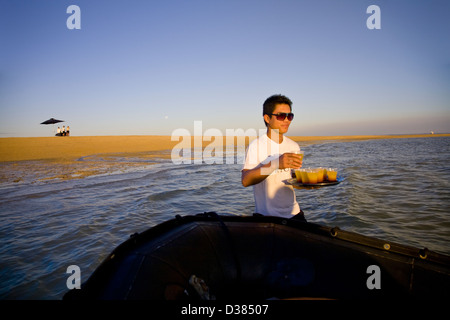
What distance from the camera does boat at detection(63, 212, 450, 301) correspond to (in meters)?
1.68

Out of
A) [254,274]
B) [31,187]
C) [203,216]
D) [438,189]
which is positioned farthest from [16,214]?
[438,189]

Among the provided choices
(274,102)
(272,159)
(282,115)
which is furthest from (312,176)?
(274,102)

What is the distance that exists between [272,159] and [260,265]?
1.04 m

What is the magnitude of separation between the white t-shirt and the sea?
2.72m

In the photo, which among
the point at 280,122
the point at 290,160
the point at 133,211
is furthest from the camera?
the point at 133,211

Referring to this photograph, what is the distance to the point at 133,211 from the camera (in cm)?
646

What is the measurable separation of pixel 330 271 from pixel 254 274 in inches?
24.2

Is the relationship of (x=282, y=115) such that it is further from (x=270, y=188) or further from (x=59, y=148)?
(x=59, y=148)

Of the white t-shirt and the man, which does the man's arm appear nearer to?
the man

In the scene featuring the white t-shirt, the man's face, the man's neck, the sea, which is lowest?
the sea

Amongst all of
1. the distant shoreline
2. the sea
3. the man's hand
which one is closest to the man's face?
the man's hand

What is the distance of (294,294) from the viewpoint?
208cm

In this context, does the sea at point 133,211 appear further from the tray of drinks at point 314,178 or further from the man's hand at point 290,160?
the man's hand at point 290,160
